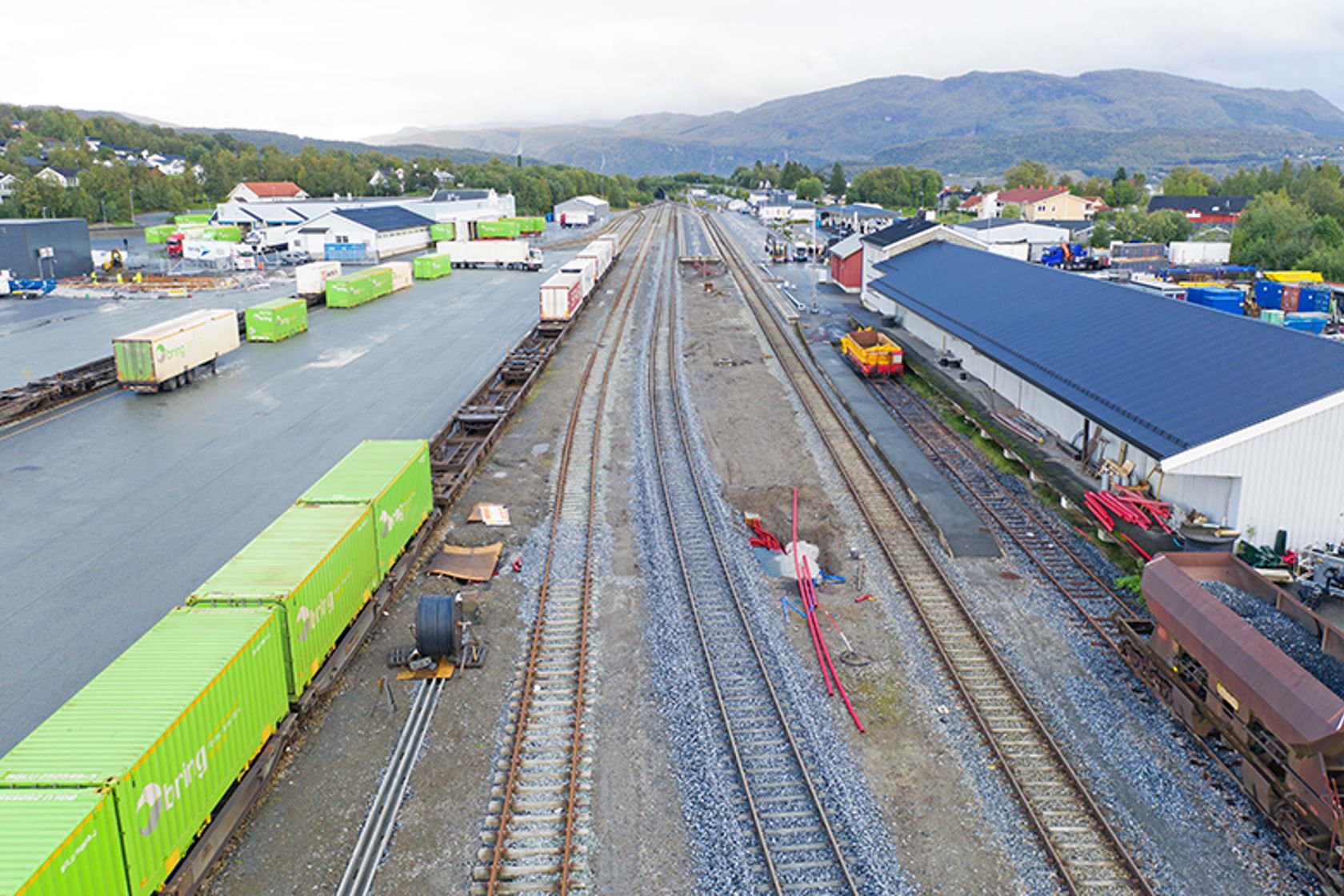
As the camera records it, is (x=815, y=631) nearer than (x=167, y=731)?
No

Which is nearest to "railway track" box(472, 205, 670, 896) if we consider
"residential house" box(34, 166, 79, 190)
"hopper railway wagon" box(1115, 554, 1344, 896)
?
"hopper railway wagon" box(1115, 554, 1344, 896)

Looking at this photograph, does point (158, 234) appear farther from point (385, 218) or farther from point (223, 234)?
point (385, 218)

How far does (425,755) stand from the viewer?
51.6 feet

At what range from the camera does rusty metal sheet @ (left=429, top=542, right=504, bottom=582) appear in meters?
22.4

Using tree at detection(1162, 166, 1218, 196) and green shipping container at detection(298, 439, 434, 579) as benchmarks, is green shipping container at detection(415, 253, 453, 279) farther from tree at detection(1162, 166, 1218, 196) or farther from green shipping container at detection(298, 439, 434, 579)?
tree at detection(1162, 166, 1218, 196)

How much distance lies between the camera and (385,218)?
10419 cm

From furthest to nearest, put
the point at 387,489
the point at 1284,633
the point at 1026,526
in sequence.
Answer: the point at 1026,526
the point at 387,489
the point at 1284,633

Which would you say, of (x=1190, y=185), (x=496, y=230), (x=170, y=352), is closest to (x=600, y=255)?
(x=170, y=352)

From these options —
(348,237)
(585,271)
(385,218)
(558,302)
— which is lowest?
(558,302)

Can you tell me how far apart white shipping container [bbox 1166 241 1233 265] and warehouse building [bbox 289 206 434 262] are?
80.5m

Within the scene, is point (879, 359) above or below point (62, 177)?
below

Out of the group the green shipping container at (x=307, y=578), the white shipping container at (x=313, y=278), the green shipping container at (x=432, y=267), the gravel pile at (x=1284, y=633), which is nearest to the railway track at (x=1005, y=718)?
the gravel pile at (x=1284, y=633)

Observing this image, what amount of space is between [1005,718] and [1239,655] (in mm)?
4118

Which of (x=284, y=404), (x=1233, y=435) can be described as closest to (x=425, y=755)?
(x=1233, y=435)
